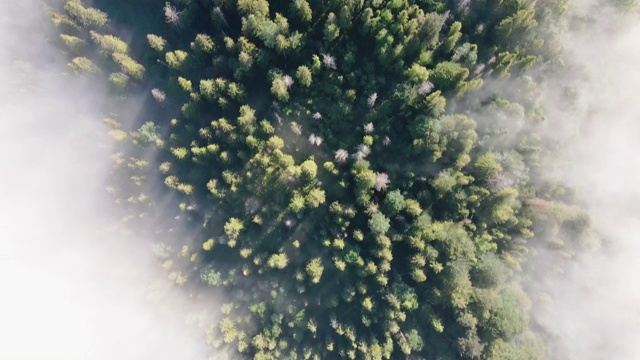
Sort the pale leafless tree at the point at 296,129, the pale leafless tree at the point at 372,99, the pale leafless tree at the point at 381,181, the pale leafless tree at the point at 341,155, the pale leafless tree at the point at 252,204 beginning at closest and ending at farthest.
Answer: the pale leafless tree at the point at 372,99 < the pale leafless tree at the point at 381,181 < the pale leafless tree at the point at 341,155 < the pale leafless tree at the point at 296,129 < the pale leafless tree at the point at 252,204

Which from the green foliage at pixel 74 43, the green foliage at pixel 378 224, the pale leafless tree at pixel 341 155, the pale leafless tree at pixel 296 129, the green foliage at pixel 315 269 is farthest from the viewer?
the green foliage at pixel 74 43

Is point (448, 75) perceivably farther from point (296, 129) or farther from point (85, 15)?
point (85, 15)

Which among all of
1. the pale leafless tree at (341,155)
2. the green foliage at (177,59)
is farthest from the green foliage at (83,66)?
the pale leafless tree at (341,155)

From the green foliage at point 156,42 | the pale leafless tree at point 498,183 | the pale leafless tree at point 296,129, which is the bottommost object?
the green foliage at point 156,42

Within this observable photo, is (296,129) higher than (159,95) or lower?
higher

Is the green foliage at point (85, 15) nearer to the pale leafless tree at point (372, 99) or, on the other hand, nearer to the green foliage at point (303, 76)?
the green foliage at point (303, 76)

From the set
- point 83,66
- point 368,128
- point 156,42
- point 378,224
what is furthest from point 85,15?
point 378,224

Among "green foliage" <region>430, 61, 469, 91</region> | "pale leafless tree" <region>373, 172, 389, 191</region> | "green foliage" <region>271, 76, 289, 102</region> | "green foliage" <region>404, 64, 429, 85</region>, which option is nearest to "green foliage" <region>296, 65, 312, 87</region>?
"green foliage" <region>271, 76, 289, 102</region>

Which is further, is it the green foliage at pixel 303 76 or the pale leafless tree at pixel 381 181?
the pale leafless tree at pixel 381 181

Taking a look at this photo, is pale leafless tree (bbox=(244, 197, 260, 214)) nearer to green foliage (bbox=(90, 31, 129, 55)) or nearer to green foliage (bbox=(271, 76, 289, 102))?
green foliage (bbox=(271, 76, 289, 102))
